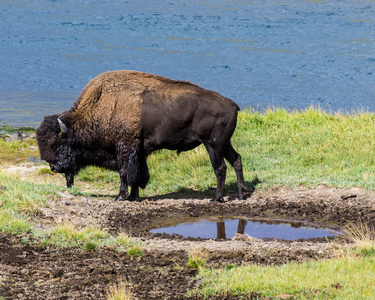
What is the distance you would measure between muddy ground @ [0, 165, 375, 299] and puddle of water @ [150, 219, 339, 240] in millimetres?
279

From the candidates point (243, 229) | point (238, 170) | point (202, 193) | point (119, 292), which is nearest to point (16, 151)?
point (202, 193)

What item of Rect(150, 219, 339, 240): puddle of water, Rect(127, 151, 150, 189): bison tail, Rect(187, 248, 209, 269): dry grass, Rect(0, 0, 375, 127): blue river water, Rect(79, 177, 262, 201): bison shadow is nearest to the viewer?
Rect(187, 248, 209, 269): dry grass

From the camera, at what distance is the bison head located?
11.9 metres

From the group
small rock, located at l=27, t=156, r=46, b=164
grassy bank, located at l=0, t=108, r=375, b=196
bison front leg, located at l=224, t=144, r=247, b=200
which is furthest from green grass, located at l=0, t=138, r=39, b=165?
bison front leg, located at l=224, t=144, r=247, b=200

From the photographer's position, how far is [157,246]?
27.3ft

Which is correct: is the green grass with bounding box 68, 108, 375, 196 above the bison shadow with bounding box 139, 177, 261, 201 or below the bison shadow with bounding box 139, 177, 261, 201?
above

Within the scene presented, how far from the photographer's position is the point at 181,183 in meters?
13.2

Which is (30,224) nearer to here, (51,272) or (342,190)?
(51,272)

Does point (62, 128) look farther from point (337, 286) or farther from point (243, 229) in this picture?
point (337, 286)

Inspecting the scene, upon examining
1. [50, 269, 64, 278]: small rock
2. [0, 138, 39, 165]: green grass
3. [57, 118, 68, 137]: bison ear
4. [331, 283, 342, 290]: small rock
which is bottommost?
[0, 138, 39, 165]: green grass

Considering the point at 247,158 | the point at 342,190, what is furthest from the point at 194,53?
the point at 342,190

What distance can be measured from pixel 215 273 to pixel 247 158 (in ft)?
24.0

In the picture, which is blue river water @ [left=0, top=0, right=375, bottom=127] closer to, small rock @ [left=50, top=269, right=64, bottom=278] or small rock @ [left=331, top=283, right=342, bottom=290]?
small rock @ [left=50, top=269, right=64, bottom=278]

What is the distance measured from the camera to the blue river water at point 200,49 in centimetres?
3091
